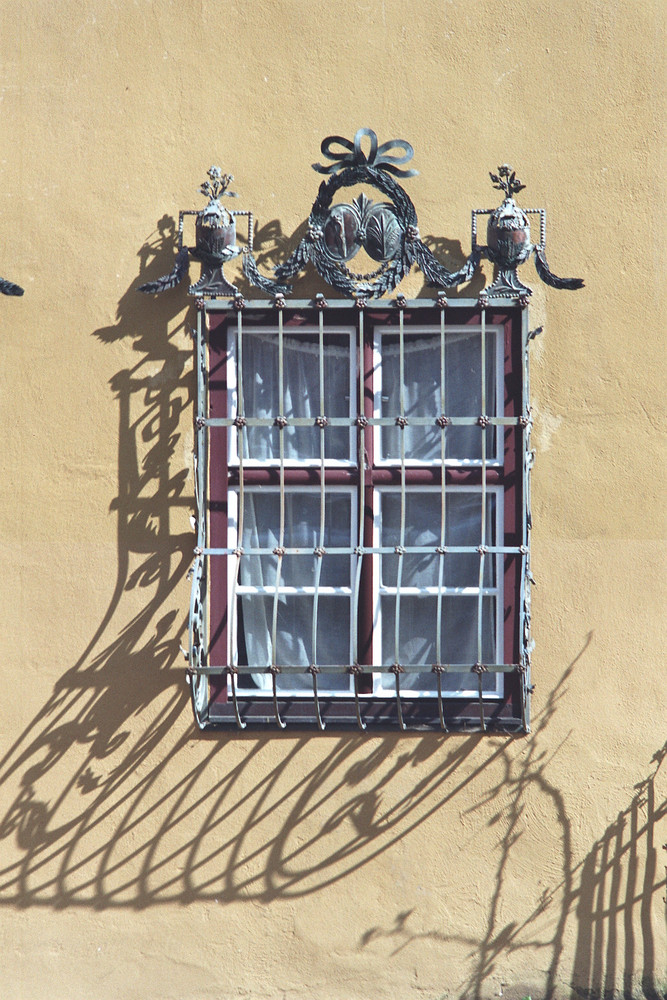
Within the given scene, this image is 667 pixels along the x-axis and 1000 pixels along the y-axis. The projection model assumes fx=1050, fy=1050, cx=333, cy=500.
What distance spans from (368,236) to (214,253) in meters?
0.55

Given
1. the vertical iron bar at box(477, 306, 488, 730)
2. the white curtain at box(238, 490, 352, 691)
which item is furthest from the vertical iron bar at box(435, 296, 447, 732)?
the white curtain at box(238, 490, 352, 691)

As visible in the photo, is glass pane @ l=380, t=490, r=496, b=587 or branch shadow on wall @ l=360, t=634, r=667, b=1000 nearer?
Result: branch shadow on wall @ l=360, t=634, r=667, b=1000

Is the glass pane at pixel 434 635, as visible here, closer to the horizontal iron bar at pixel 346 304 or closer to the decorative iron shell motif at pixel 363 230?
the horizontal iron bar at pixel 346 304

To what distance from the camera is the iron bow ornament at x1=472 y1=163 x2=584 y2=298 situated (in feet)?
12.0

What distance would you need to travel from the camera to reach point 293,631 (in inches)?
152

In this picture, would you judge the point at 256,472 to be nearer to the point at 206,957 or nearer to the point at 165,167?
the point at 165,167

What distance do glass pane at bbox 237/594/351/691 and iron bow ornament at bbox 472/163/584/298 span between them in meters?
1.27

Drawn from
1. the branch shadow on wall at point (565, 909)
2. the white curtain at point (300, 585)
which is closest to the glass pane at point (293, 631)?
the white curtain at point (300, 585)

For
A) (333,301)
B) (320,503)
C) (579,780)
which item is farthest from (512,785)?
(333,301)

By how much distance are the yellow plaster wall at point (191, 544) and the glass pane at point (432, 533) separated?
23 cm

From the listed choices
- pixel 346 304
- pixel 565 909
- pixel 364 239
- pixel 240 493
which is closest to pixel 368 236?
pixel 364 239

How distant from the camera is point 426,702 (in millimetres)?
3779

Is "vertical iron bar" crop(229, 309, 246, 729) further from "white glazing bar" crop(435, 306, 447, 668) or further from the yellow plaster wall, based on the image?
"white glazing bar" crop(435, 306, 447, 668)

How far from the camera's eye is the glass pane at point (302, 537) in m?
3.85
